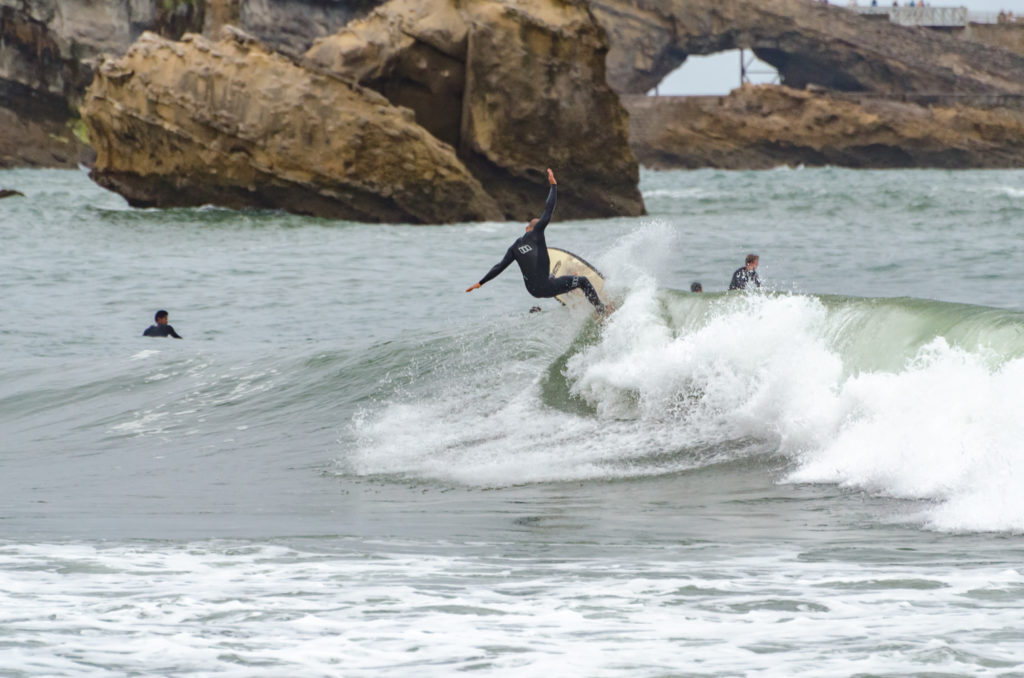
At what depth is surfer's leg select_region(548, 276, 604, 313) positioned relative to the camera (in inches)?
585

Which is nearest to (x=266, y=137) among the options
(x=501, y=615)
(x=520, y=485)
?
(x=520, y=485)

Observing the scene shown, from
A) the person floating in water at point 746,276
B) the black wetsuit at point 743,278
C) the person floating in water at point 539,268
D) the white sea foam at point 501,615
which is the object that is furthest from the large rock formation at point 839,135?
the white sea foam at point 501,615

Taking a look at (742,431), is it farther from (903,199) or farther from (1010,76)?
(1010,76)

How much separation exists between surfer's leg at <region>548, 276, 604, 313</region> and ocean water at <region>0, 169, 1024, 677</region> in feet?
1.51

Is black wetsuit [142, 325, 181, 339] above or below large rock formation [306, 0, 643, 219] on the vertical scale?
below

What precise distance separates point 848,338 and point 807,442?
1532 mm

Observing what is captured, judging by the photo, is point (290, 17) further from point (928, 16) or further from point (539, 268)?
point (928, 16)

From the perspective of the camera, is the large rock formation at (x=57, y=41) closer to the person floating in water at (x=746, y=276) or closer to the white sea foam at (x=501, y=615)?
the person floating in water at (x=746, y=276)

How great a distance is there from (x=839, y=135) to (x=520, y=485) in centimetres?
7813

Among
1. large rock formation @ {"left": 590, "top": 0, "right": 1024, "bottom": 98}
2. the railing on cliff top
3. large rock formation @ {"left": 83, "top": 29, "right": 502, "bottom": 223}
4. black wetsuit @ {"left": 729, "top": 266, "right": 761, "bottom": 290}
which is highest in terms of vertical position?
the railing on cliff top

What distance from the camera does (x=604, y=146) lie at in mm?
35594

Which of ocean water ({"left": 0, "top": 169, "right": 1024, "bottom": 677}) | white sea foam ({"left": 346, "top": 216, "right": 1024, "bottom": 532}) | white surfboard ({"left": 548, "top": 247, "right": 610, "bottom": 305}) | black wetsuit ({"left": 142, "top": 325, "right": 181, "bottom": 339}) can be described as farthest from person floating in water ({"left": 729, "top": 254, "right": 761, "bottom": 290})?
black wetsuit ({"left": 142, "top": 325, "right": 181, "bottom": 339})

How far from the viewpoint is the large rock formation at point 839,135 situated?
275 feet

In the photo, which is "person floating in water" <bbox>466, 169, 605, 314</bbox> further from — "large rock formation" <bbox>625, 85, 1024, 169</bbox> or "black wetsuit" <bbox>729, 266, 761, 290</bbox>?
"large rock formation" <bbox>625, 85, 1024, 169</bbox>
